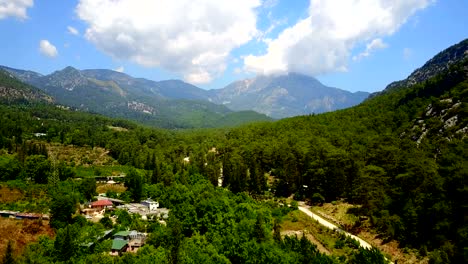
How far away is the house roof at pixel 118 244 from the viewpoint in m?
47.8

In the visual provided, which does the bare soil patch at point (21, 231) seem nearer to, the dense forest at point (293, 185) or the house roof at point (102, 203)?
the dense forest at point (293, 185)

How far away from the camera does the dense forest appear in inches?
1588

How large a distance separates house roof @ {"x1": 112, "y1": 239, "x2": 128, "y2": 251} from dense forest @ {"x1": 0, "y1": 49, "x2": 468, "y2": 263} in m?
2.11

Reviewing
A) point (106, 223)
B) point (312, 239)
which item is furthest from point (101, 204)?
point (312, 239)

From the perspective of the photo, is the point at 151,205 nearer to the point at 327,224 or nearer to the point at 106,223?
the point at 106,223

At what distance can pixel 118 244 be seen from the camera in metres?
48.7

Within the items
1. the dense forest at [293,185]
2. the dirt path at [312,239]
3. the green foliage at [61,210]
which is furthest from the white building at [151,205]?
the dirt path at [312,239]

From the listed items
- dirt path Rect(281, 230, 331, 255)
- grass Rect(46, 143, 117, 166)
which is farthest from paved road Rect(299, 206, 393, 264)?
grass Rect(46, 143, 117, 166)

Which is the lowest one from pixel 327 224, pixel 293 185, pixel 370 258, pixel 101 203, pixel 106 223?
pixel 106 223

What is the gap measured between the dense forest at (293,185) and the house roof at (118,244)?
2109 mm

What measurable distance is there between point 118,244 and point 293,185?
134 ft

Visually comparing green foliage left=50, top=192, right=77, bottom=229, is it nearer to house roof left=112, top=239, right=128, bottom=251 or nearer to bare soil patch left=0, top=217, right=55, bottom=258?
bare soil patch left=0, top=217, right=55, bottom=258

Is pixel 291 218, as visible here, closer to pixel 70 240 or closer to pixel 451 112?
pixel 70 240

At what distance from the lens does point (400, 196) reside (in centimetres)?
5581
